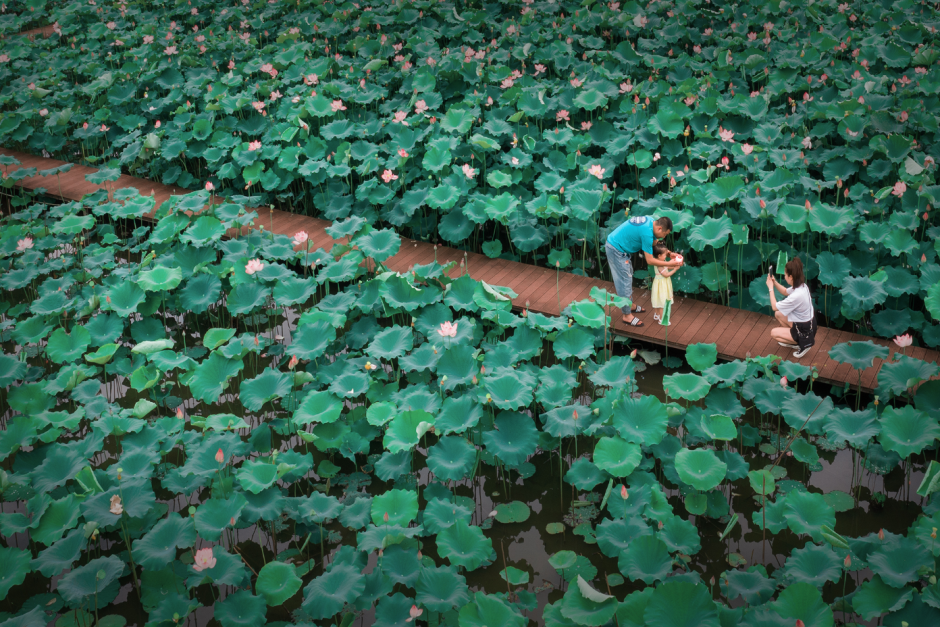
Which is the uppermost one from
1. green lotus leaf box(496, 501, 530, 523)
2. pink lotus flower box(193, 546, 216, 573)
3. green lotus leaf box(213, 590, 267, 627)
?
pink lotus flower box(193, 546, 216, 573)

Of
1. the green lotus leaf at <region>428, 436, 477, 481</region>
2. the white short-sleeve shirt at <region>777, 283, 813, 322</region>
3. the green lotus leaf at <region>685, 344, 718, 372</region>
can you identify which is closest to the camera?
the green lotus leaf at <region>428, 436, 477, 481</region>

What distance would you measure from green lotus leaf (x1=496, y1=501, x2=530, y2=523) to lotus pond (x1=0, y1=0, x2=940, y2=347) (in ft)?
6.09

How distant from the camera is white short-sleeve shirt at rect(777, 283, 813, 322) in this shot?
415cm

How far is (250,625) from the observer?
9.23ft

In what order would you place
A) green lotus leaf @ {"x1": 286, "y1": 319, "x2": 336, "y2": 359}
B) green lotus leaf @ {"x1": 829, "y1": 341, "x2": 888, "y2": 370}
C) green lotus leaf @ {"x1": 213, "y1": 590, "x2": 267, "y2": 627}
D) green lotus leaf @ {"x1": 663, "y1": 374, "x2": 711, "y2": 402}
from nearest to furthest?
green lotus leaf @ {"x1": 213, "y1": 590, "x2": 267, "y2": 627}, green lotus leaf @ {"x1": 663, "y1": 374, "x2": 711, "y2": 402}, green lotus leaf @ {"x1": 829, "y1": 341, "x2": 888, "y2": 370}, green lotus leaf @ {"x1": 286, "y1": 319, "x2": 336, "y2": 359}

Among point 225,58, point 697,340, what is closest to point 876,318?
point 697,340

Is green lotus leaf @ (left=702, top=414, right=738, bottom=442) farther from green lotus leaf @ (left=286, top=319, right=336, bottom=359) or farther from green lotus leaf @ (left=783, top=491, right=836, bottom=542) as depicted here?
green lotus leaf @ (left=286, top=319, right=336, bottom=359)

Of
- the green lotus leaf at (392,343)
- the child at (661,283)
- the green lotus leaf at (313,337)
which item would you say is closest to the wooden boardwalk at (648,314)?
the child at (661,283)

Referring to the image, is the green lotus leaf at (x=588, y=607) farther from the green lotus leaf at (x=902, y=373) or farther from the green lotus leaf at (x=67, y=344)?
the green lotus leaf at (x=67, y=344)

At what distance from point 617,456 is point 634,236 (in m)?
1.71

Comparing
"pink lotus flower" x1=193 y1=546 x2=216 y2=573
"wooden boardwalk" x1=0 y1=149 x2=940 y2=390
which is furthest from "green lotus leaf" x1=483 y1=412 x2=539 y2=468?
"pink lotus flower" x1=193 y1=546 x2=216 y2=573

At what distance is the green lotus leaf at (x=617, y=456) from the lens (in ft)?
11.0

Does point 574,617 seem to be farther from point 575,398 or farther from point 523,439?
point 575,398

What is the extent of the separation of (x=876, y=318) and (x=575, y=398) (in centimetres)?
196
